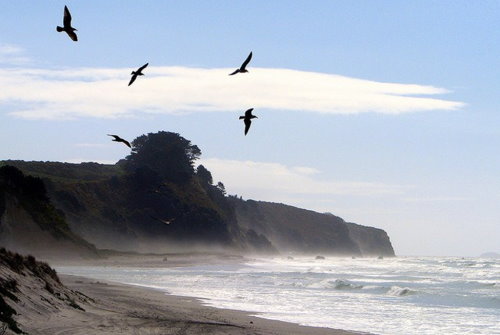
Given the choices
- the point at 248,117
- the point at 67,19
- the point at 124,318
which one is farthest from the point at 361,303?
the point at 67,19

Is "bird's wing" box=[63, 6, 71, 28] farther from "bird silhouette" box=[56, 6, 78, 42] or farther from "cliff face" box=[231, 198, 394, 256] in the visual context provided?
"cliff face" box=[231, 198, 394, 256]

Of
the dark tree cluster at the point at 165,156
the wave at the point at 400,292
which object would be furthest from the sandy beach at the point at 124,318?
the dark tree cluster at the point at 165,156

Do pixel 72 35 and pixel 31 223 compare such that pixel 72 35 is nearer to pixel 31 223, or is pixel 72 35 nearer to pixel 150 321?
pixel 150 321

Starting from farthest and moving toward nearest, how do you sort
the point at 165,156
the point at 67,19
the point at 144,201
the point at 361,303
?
the point at 165,156, the point at 144,201, the point at 361,303, the point at 67,19

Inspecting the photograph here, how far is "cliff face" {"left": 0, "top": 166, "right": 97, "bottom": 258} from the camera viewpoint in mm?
59250

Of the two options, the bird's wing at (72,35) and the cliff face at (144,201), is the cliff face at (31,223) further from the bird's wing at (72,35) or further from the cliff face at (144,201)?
the bird's wing at (72,35)

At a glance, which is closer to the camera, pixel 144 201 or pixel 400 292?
pixel 400 292

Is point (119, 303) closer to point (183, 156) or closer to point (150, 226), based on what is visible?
point (150, 226)

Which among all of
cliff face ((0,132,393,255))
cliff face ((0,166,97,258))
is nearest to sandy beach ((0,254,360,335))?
cliff face ((0,166,97,258))

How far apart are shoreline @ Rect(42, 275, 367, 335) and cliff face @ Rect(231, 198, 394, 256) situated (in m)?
141

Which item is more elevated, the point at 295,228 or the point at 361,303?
the point at 295,228

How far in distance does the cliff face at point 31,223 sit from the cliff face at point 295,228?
97527mm

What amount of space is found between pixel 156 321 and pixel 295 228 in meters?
167

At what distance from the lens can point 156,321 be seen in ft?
61.7
